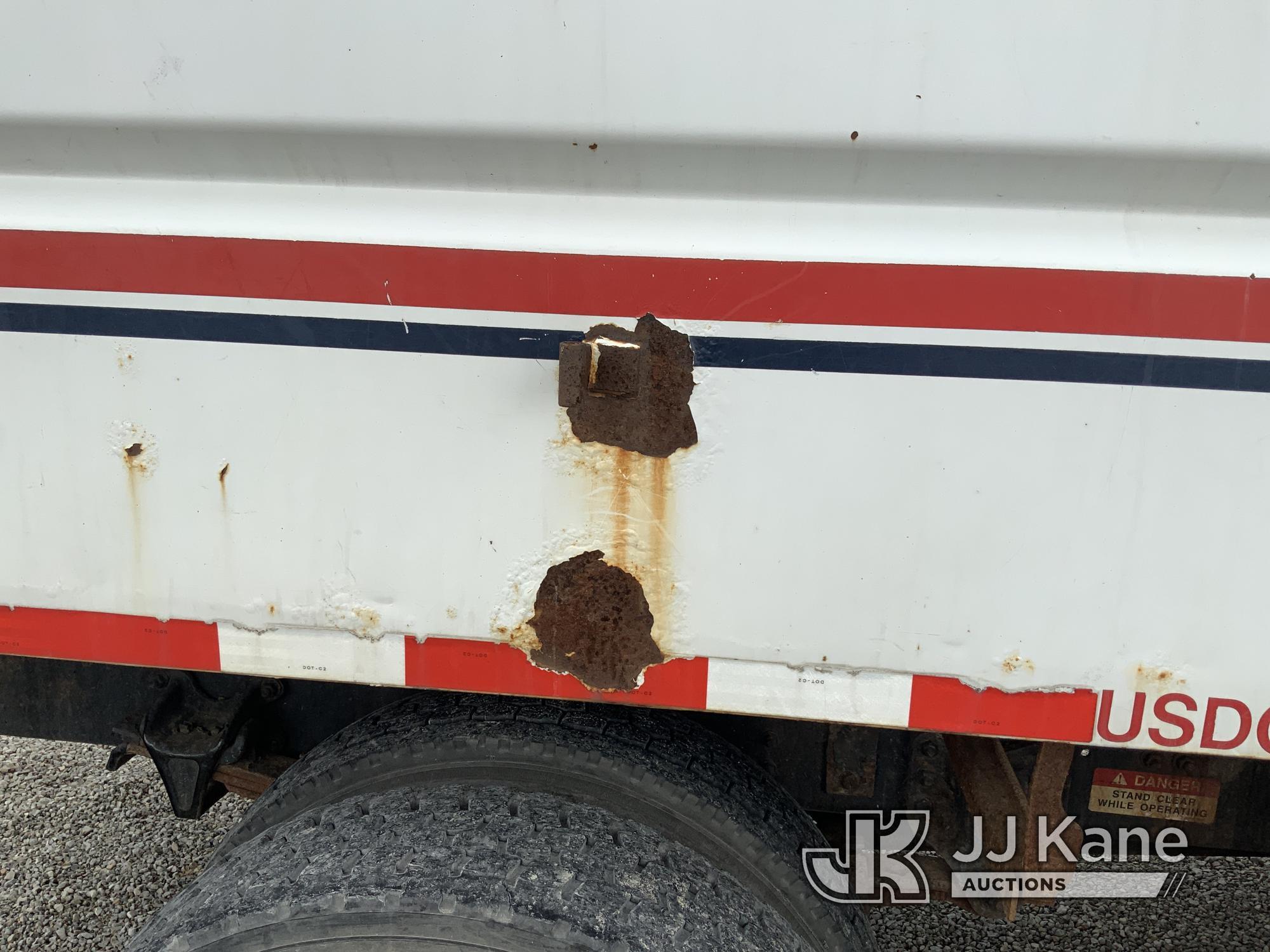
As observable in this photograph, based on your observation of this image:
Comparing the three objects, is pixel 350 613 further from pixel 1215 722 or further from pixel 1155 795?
pixel 1155 795

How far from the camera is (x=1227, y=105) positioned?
1119 millimetres

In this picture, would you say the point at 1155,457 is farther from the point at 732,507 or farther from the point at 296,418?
the point at 296,418

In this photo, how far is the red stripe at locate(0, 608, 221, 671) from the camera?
1406 millimetres

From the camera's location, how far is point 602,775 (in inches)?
60.1

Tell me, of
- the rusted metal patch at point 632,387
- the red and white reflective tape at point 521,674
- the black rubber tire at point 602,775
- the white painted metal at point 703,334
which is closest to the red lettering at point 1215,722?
the white painted metal at point 703,334

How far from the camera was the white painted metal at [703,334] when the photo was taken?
115 cm

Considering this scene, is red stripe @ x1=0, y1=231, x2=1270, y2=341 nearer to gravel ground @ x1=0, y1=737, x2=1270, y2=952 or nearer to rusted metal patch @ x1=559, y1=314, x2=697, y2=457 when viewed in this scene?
rusted metal patch @ x1=559, y1=314, x2=697, y2=457

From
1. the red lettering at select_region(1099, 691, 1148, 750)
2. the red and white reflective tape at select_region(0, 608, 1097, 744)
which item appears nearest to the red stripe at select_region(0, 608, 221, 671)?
the red and white reflective tape at select_region(0, 608, 1097, 744)

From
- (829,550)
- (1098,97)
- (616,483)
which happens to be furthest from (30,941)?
(1098,97)

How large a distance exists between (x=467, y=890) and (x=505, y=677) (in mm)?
294

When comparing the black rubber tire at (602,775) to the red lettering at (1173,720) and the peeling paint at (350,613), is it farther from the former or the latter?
the red lettering at (1173,720)

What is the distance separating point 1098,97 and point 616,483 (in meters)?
0.76

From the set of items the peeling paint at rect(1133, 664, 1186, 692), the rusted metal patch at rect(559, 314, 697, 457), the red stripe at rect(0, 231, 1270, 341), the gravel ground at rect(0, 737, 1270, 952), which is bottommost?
the gravel ground at rect(0, 737, 1270, 952)

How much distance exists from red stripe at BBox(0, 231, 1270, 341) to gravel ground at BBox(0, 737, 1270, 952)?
6.63ft
